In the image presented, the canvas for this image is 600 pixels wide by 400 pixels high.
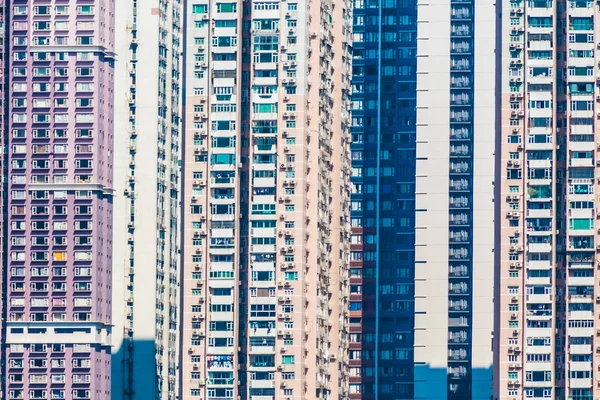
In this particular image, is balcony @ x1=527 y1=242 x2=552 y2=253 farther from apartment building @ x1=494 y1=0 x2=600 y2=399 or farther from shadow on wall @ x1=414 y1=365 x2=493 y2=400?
shadow on wall @ x1=414 y1=365 x2=493 y2=400

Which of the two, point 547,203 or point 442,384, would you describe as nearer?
point 547,203

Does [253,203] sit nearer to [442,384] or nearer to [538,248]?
[538,248]

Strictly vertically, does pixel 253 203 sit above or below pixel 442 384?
above

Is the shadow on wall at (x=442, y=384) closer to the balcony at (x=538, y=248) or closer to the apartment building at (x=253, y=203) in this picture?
the apartment building at (x=253, y=203)

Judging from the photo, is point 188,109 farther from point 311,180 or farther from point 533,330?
point 533,330

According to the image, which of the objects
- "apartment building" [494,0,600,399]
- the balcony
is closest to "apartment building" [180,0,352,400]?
"apartment building" [494,0,600,399]

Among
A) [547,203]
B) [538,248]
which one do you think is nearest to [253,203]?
[538,248]
